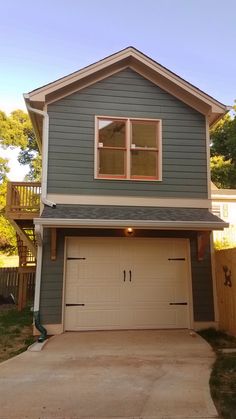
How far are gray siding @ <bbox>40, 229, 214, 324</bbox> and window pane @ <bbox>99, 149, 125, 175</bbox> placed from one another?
1416 mm

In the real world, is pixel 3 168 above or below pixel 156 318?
above

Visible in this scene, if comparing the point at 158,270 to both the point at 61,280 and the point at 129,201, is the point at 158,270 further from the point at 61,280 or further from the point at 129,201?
the point at 61,280

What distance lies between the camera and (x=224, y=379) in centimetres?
461

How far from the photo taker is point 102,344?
639 cm

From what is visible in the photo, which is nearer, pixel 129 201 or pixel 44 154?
pixel 44 154

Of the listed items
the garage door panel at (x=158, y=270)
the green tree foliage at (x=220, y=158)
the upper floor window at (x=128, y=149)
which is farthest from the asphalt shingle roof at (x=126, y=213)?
the green tree foliage at (x=220, y=158)

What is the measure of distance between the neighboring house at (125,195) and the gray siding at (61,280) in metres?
0.02

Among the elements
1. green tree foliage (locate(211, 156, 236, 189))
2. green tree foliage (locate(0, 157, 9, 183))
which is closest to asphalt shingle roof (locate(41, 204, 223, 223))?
green tree foliage (locate(211, 156, 236, 189))

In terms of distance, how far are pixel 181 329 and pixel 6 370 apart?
158 inches

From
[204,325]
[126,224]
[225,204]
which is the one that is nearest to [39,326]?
[126,224]

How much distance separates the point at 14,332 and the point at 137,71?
6627mm

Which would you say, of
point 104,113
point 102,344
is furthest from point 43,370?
point 104,113

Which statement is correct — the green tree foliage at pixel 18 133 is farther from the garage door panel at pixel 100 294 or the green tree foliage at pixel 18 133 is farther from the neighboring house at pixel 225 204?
the garage door panel at pixel 100 294

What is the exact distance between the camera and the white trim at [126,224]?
262 inches
